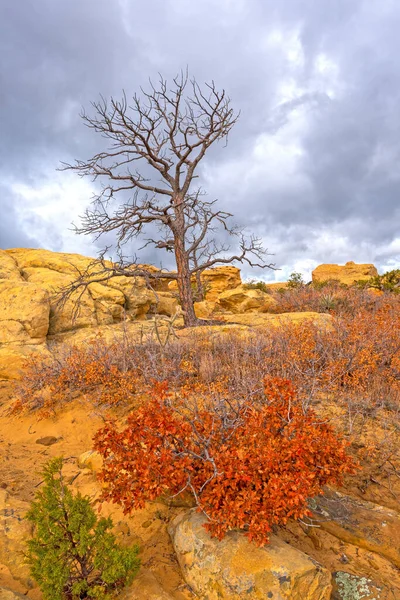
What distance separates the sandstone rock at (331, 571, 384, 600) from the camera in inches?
113

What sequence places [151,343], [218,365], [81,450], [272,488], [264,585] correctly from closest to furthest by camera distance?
1. [264,585]
2. [272,488]
3. [81,450]
4. [218,365]
5. [151,343]

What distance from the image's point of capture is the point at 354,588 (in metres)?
2.92

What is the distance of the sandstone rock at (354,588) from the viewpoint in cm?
286

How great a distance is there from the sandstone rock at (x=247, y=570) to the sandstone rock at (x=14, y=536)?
136cm

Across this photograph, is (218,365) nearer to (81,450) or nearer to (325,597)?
(81,450)

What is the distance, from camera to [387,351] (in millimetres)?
7641

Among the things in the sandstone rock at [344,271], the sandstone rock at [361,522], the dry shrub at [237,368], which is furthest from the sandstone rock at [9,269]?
the sandstone rock at [344,271]

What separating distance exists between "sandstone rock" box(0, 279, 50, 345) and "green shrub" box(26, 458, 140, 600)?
7965 mm

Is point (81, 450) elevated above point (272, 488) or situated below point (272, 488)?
below

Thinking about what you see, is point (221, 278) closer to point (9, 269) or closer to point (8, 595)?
point (9, 269)

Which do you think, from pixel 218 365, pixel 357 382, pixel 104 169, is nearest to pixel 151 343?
pixel 218 365

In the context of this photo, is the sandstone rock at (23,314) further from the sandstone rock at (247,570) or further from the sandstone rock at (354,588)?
the sandstone rock at (354,588)

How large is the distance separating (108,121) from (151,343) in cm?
946

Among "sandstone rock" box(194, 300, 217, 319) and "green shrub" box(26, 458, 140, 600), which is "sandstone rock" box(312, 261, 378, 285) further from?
"green shrub" box(26, 458, 140, 600)
